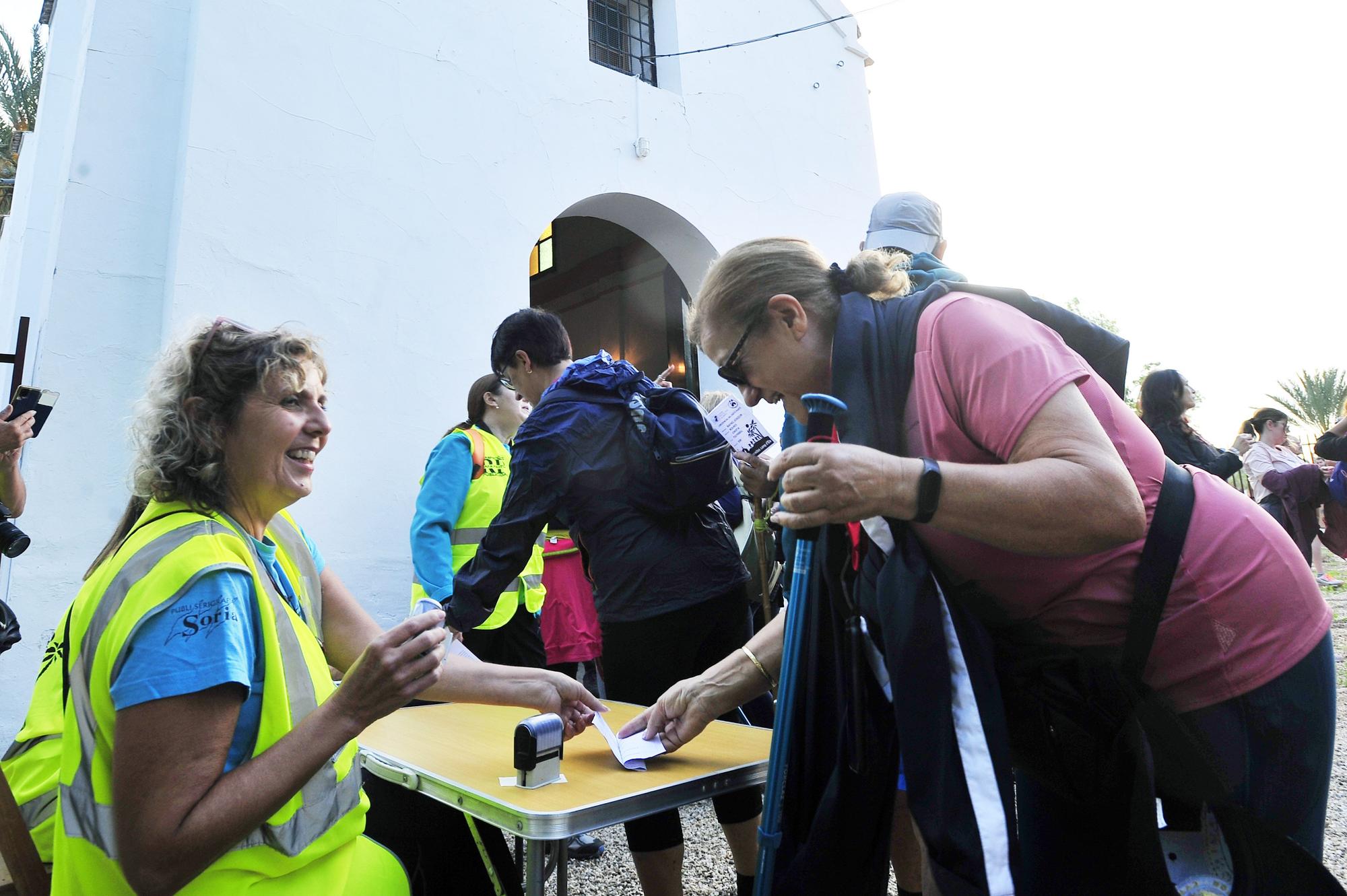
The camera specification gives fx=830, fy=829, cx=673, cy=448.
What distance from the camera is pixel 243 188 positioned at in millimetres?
4594

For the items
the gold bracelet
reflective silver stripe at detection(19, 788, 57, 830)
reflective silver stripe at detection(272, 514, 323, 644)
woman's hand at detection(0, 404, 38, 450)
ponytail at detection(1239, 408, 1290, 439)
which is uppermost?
ponytail at detection(1239, 408, 1290, 439)

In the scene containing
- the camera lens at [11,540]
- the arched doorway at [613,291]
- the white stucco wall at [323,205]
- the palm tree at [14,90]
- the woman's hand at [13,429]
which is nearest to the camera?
the camera lens at [11,540]

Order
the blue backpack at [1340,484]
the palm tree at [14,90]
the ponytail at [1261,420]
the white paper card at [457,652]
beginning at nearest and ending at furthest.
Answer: the white paper card at [457,652], the blue backpack at [1340,484], the ponytail at [1261,420], the palm tree at [14,90]

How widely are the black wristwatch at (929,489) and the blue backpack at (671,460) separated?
4.61 ft

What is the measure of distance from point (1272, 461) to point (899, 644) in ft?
25.3

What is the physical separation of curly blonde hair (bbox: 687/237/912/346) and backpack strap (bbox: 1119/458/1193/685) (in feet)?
2.14

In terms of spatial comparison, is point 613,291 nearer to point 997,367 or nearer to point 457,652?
point 457,652

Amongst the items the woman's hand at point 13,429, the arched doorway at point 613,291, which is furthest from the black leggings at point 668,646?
the arched doorway at point 613,291

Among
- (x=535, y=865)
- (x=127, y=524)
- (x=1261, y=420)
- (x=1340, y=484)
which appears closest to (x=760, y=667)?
(x=535, y=865)

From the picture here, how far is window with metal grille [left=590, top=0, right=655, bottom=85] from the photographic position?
22.3 feet

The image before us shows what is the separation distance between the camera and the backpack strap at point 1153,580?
1.30m

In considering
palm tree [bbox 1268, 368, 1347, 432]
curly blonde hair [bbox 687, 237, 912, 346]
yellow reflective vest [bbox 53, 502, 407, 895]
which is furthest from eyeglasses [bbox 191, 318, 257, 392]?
palm tree [bbox 1268, 368, 1347, 432]

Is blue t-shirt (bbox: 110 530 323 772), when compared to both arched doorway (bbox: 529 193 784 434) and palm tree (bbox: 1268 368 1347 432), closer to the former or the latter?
arched doorway (bbox: 529 193 784 434)

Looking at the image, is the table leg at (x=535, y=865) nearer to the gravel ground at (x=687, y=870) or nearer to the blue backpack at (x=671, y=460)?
the blue backpack at (x=671, y=460)
